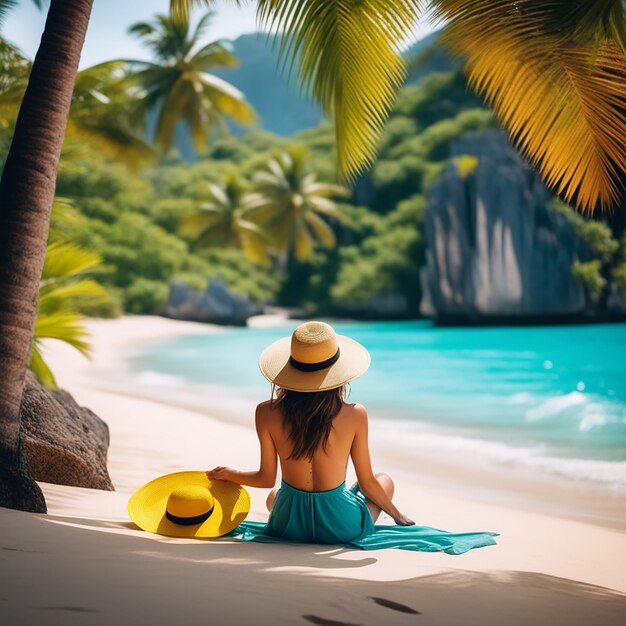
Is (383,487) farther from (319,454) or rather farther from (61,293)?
(61,293)

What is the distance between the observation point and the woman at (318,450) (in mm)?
3059

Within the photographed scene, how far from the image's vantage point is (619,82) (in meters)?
3.74

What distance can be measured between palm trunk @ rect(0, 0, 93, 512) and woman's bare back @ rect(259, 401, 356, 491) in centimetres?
115

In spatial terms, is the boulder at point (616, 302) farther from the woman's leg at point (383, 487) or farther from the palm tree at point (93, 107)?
the woman's leg at point (383, 487)

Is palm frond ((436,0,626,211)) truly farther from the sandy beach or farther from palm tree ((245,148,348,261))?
palm tree ((245,148,348,261))

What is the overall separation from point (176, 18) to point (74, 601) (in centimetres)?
431

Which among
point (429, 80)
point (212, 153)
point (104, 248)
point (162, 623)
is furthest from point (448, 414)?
point (212, 153)

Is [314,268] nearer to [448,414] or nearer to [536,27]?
[448,414]

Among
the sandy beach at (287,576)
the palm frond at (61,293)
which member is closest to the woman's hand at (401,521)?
the sandy beach at (287,576)

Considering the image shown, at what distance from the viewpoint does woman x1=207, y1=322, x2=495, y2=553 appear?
3059 millimetres

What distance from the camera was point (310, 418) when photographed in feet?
10.0

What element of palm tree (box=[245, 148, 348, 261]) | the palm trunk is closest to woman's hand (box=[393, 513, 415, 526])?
the palm trunk

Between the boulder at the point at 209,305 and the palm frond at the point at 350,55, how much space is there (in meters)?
30.9

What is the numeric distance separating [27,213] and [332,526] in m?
2.00
